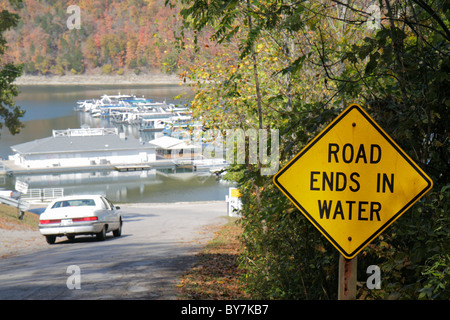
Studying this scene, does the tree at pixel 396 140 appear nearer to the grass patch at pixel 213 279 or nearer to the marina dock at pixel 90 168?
the grass patch at pixel 213 279

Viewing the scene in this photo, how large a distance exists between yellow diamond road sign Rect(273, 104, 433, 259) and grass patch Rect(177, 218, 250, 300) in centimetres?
480

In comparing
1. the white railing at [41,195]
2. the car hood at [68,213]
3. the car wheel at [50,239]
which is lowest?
the white railing at [41,195]

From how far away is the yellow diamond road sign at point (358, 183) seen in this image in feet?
13.8

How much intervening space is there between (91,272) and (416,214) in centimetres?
723

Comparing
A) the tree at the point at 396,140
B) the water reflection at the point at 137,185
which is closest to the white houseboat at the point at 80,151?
the water reflection at the point at 137,185

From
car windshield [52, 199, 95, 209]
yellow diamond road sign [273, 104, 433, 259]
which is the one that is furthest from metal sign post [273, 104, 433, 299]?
car windshield [52, 199, 95, 209]

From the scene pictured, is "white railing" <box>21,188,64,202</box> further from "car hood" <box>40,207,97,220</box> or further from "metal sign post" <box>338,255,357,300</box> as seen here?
"metal sign post" <box>338,255,357,300</box>

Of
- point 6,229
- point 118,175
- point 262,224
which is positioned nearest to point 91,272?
point 262,224

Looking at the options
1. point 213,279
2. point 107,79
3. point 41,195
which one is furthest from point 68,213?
point 107,79

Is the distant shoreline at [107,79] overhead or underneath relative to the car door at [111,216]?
overhead

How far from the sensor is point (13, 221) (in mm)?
28625

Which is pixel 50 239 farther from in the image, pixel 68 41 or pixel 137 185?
pixel 68 41

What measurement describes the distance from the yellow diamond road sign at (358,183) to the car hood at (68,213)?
14.1 meters

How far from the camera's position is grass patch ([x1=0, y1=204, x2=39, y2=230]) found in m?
26.7
